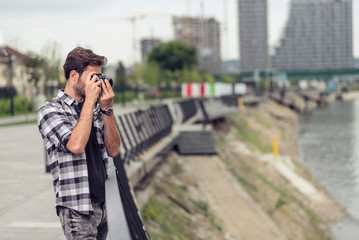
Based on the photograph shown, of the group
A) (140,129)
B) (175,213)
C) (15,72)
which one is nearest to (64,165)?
(175,213)

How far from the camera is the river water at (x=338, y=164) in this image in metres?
20.7

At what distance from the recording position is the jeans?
10.7 feet

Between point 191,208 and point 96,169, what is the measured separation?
8.87 metres

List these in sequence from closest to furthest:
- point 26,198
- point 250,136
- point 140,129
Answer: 1. point 26,198
2. point 140,129
3. point 250,136

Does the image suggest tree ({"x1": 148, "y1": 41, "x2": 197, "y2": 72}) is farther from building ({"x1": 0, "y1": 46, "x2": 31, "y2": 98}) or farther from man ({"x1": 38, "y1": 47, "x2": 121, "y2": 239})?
man ({"x1": 38, "y1": 47, "x2": 121, "y2": 239})

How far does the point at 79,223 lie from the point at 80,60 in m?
0.90

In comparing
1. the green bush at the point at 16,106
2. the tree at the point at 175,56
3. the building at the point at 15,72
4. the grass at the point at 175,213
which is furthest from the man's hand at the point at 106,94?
the tree at the point at 175,56

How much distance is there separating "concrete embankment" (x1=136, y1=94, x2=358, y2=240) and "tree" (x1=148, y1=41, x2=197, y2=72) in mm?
71201

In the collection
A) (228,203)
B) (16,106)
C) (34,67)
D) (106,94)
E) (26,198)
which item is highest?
(106,94)

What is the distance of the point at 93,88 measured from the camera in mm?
3133

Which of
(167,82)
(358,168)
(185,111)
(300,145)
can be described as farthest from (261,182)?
(167,82)

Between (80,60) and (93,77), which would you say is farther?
(80,60)

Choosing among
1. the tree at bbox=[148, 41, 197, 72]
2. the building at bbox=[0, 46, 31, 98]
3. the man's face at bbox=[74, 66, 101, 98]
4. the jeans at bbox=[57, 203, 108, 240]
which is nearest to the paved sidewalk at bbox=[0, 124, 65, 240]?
the jeans at bbox=[57, 203, 108, 240]

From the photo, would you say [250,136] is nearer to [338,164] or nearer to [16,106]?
[338,164]
